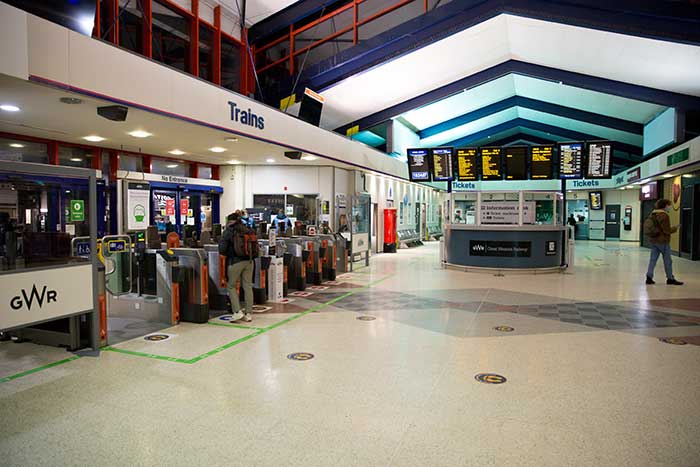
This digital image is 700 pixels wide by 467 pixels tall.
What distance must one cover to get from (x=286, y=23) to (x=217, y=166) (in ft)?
14.6

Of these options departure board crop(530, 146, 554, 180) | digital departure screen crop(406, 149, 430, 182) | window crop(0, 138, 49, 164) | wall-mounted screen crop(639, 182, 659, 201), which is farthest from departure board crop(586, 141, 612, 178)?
window crop(0, 138, 49, 164)

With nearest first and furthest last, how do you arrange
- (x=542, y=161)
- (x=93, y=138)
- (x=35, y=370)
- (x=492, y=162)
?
(x=35, y=370)
(x=93, y=138)
(x=542, y=161)
(x=492, y=162)

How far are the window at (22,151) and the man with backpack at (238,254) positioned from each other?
476cm

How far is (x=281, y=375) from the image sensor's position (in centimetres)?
419

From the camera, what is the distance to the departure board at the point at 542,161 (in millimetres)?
12578

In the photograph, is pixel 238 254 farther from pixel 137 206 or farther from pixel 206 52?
pixel 206 52

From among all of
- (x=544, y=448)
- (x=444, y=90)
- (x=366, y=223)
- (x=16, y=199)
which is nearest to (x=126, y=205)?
(x=16, y=199)

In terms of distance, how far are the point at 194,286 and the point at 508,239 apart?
814cm

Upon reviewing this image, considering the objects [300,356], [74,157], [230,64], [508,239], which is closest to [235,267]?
[300,356]

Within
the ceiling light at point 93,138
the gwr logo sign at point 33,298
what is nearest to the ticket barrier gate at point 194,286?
the gwr logo sign at point 33,298

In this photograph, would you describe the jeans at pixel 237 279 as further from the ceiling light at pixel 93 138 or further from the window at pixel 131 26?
the window at pixel 131 26

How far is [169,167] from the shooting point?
1179cm

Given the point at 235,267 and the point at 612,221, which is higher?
the point at 612,221

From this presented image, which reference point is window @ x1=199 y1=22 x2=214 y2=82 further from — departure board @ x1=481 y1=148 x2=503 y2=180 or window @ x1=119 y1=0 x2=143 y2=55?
departure board @ x1=481 y1=148 x2=503 y2=180
